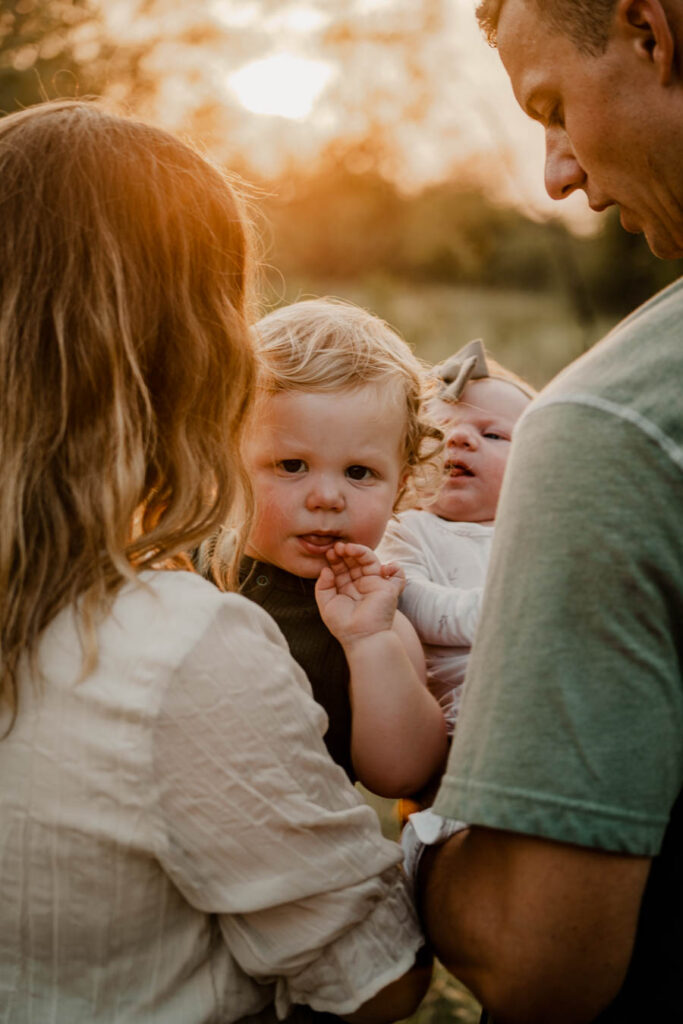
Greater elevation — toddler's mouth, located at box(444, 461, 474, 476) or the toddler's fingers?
toddler's mouth, located at box(444, 461, 474, 476)

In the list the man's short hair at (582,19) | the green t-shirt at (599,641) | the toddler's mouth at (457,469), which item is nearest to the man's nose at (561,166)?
the man's short hair at (582,19)

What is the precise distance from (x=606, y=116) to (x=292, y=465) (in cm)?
84

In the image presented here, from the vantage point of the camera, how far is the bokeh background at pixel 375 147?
4816mm

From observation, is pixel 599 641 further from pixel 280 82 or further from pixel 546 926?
pixel 280 82

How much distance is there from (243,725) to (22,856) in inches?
12.7

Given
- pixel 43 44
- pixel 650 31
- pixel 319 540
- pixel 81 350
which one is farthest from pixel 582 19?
pixel 43 44

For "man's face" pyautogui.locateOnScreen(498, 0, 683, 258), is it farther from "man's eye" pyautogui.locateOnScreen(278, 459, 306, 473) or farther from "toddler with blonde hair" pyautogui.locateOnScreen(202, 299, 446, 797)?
"man's eye" pyautogui.locateOnScreen(278, 459, 306, 473)

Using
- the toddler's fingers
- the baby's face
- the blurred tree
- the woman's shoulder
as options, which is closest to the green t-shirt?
the woman's shoulder

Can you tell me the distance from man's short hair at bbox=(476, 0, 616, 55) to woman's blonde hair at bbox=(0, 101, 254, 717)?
63 centimetres

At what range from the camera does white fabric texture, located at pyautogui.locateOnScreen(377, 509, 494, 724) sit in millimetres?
2059

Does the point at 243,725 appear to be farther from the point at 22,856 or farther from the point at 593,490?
the point at 593,490

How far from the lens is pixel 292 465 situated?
1.96 meters

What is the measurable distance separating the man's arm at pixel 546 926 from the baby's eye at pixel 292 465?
2.85 feet

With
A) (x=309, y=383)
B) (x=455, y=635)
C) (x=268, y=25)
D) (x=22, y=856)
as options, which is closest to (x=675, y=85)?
(x=309, y=383)
